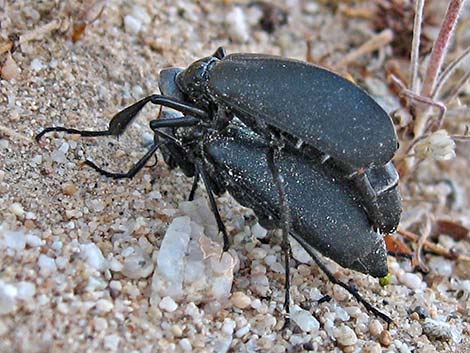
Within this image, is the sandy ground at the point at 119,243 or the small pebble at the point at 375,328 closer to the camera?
the sandy ground at the point at 119,243

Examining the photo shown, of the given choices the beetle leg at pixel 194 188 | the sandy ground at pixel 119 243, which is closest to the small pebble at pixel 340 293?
the sandy ground at pixel 119 243

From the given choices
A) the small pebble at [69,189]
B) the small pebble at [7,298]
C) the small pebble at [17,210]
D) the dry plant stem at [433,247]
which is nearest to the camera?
the small pebble at [7,298]

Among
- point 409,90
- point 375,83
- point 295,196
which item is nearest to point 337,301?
point 295,196

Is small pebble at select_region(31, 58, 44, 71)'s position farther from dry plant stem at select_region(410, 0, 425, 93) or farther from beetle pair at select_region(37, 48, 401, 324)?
dry plant stem at select_region(410, 0, 425, 93)

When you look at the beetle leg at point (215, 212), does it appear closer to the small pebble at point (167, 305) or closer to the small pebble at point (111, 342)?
the small pebble at point (167, 305)

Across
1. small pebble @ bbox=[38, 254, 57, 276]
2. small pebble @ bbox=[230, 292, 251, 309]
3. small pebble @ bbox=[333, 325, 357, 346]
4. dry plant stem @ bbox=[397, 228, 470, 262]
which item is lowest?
dry plant stem @ bbox=[397, 228, 470, 262]

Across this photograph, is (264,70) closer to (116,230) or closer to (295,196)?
(295,196)

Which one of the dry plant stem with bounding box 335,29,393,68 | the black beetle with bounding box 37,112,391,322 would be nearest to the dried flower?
the black beetle with bounding box 37,112,391,322

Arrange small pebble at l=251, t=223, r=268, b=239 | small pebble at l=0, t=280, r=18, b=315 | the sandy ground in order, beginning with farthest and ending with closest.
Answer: small pebble at l=251, t=223, r=268, b=239 → the sandy ground → small pebble at l=0, t=280, r=18, b=315
